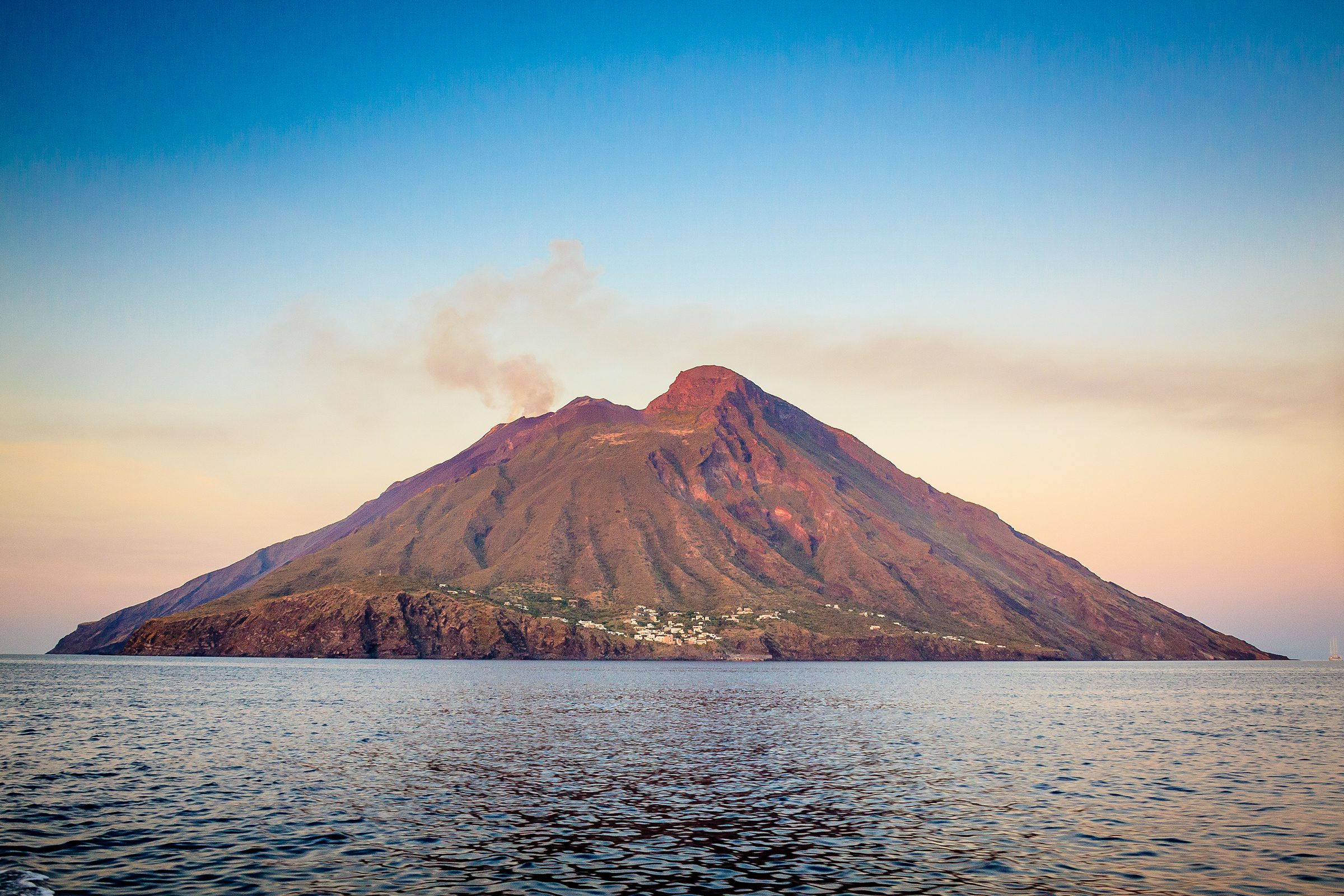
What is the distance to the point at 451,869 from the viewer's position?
110 feet

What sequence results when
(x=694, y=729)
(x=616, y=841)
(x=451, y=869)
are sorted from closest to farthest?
(x=451, y=869) < (x=616, y=841) < (x=694, y=729)

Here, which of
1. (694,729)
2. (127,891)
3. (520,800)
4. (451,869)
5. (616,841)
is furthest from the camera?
(694,729)

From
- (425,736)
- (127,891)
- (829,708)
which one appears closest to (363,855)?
(127,891)

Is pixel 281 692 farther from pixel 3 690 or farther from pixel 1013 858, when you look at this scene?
pixel 1013 858

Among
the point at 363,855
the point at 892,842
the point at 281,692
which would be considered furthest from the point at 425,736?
the point at 281,692

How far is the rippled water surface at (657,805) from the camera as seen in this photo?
3297cm

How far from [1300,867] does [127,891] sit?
145ft

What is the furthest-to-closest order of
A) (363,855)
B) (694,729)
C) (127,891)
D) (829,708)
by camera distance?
(829,708)
(694,729)
(363,855)
(127,891)

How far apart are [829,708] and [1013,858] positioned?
9029cm

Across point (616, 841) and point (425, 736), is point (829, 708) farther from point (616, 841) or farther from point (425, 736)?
point (616, 841)

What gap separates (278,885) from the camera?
102ft

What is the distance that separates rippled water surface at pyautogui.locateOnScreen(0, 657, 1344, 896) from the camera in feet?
108

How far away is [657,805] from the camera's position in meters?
46.6

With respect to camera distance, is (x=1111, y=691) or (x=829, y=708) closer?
(x=829, y=708)
